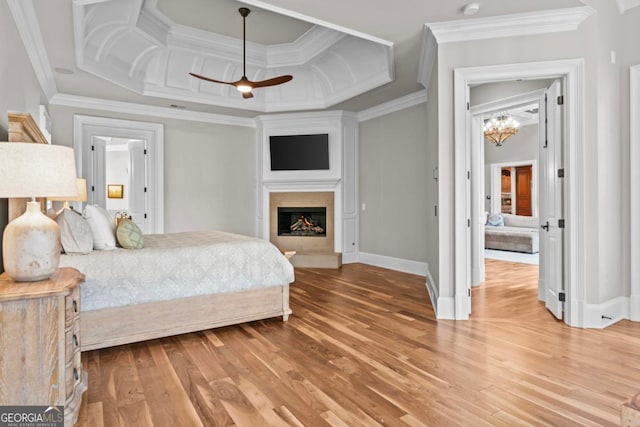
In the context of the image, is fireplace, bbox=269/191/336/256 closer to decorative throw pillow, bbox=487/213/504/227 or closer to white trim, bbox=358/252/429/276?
white trim, bbox=358/252/429/276

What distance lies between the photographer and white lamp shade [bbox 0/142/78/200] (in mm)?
1743

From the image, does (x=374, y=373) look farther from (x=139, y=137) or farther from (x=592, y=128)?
(x=139, y=137)

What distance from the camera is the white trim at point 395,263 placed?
5.53 metres

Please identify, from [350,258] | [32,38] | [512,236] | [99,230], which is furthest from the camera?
[512,236]

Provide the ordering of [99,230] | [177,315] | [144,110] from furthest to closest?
[144,110], [177,315], [99,230]

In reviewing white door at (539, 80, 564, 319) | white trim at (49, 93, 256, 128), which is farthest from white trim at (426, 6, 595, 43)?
white trim at (49, 93, 256, 128)

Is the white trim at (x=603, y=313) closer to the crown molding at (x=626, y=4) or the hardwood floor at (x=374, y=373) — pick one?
the hardwood floor at (x=374, y=373)

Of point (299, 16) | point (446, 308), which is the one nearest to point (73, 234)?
point (299, 16)

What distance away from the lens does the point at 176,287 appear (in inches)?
117

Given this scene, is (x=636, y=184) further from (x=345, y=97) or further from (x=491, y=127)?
(x=491, y=127)

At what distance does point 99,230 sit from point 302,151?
4.02m

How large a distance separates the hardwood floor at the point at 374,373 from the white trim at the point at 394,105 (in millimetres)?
3138

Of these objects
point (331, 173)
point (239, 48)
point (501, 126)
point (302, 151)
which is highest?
point (239, 48)

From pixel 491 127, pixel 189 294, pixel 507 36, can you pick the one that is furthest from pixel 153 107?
pixel 491 127
